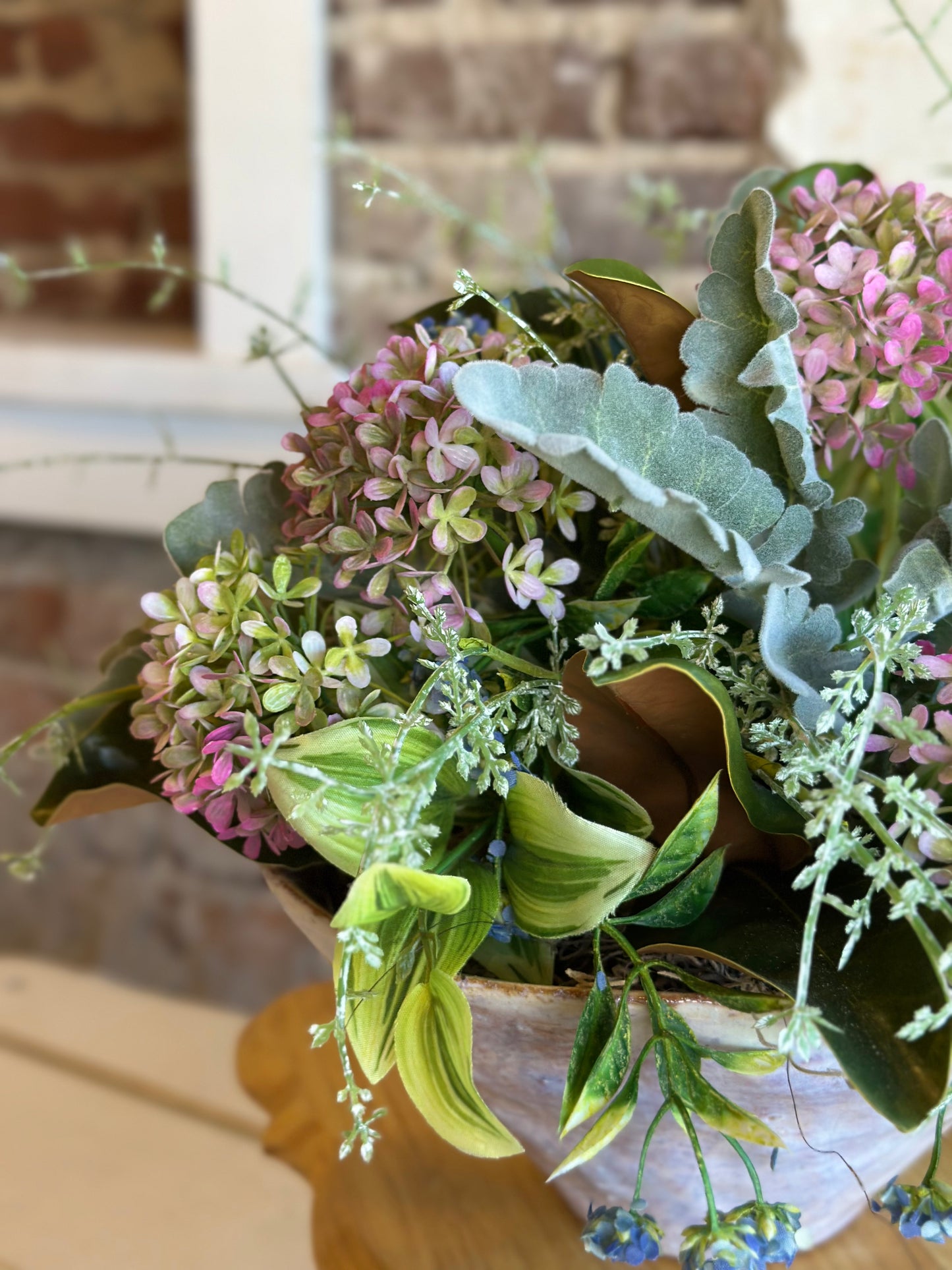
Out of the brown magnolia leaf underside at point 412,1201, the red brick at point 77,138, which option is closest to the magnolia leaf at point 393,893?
the brown magnolia leaf underside at point 412,1201

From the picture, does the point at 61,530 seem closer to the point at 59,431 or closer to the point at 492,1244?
the point at 59,431

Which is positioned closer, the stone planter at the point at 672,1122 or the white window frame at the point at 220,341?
the stone planter at the point at 672,1122

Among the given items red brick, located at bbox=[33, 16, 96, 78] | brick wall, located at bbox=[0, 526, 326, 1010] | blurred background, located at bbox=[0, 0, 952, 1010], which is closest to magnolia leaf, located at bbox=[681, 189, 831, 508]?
blurred background, located at bbox=[0, 0, 952, 1010]

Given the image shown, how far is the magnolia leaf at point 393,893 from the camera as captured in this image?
24 cm

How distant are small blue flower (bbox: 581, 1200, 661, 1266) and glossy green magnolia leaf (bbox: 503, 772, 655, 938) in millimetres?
86

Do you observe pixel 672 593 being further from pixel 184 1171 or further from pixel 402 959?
pixel 184 1171

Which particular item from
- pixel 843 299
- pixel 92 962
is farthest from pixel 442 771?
pixel 92 962

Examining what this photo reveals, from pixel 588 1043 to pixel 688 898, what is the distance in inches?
1.8

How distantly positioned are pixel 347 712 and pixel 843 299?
172mm

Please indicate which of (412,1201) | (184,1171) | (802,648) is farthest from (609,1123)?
(184,1171)

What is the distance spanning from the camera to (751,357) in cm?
Result: 29

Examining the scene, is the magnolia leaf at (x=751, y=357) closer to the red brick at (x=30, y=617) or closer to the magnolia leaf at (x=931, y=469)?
the magnolia leaf at (x=931, y=469)

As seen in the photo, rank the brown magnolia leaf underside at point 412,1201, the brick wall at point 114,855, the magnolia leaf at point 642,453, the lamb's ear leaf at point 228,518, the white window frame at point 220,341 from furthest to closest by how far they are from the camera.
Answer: the brick wall at point 114,855 → the white window frame at point 220,341 → the brown magnolia leaf underside at point 412,1201 → the lamb's ear leaf at point 228,518 → the magnolia leaf at point 642,453

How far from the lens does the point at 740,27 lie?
0.83 metres
